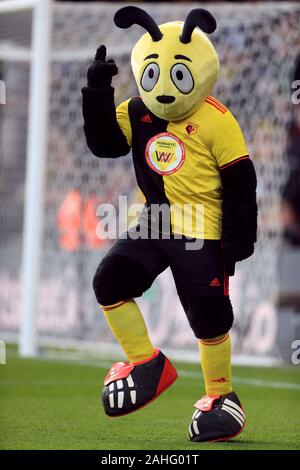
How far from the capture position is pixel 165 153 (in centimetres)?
422

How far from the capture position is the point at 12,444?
415 centimetres

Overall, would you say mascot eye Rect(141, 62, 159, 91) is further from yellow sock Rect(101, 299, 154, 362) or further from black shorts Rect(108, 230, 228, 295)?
yellow sock Rect(101, 299, 154, 362)

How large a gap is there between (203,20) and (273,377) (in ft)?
12.2

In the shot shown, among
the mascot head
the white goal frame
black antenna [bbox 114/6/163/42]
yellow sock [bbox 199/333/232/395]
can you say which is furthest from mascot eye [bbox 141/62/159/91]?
the white goal frame

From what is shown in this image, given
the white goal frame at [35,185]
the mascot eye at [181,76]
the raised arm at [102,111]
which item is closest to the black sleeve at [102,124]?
the raised arm at [102,111]

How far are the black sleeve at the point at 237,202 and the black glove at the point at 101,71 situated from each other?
0.52 m

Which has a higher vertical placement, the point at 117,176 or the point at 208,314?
the point at 117,176

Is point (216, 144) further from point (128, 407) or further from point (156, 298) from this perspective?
point (156, 298)

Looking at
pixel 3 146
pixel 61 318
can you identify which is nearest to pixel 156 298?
pixel 61 318

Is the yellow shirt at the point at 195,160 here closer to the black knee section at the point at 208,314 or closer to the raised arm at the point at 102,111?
the raised arm at the point at 102,111

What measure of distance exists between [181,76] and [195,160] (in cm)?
30

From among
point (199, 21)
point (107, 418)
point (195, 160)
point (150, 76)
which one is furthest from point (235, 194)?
point (107, 418)

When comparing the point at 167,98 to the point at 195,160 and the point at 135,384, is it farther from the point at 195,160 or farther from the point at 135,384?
the point at 135,384

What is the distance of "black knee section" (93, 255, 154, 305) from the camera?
4219 millimetres
